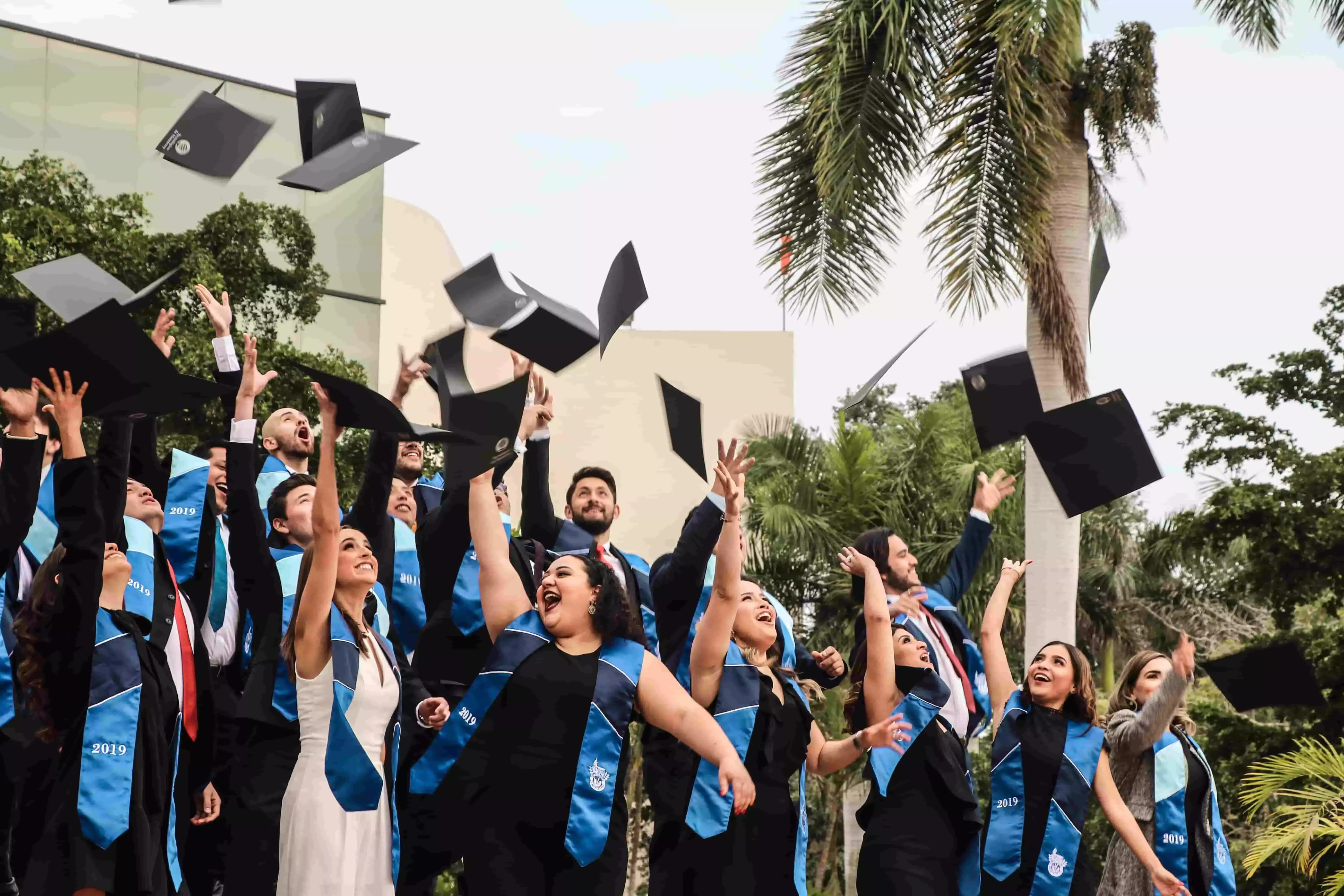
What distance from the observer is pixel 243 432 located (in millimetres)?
4875

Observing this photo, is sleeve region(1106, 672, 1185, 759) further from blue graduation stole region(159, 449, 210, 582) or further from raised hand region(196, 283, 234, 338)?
raised hand region(196, 283, 234, 338)

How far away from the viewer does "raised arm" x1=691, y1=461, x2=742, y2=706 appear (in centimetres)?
482

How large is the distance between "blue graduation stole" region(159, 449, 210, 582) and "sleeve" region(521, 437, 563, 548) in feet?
3.57

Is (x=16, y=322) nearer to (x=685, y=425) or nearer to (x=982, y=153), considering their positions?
(x=685, y=425)

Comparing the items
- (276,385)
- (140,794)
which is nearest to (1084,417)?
(140,794)

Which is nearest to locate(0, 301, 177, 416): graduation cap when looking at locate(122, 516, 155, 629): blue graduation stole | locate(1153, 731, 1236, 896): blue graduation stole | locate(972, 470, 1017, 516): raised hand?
locate(122, 516, 155, 629): blue graduation stole

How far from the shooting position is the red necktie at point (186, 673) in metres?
4.90

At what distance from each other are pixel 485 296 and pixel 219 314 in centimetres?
111

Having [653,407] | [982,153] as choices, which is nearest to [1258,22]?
[982,153]

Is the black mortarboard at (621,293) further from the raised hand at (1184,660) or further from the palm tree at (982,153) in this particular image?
the palm tree at (982,153)

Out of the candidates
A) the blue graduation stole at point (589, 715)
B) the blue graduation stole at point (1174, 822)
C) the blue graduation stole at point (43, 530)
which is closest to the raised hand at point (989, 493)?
the blue graduation stole at point (1174, 822)

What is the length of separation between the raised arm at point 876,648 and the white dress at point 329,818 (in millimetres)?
1669

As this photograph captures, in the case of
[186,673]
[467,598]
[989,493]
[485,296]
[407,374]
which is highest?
[485,296]

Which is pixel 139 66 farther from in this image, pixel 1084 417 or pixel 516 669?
pixel 516 669
